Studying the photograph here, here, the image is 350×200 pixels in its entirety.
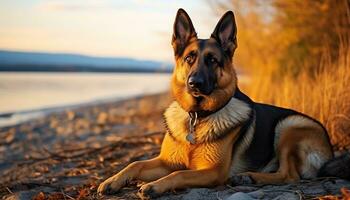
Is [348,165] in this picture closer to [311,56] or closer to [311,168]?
[311,168]

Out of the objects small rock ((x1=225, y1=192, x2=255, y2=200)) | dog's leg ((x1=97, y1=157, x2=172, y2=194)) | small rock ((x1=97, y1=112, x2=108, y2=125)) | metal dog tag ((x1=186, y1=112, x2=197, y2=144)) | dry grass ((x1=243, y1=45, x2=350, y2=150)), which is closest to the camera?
small rock ((x1=225, y1=192, x2=255, y2=200))

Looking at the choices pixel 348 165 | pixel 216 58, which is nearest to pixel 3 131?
pixel 216 58

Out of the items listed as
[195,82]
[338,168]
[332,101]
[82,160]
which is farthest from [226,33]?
[82,160]

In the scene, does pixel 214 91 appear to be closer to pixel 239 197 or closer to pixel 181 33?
pixel 181 33

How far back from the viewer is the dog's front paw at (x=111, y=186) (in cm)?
428

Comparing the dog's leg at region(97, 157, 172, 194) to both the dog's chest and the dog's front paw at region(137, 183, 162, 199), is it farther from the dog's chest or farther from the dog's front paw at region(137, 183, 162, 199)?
the dog's front paw at region(137, 183, 162, 199)

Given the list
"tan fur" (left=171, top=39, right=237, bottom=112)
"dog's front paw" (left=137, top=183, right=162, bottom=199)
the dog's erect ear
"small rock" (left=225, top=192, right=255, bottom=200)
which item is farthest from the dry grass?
"dog's front paw" (left=137, top=183, right=162, bottom=199)

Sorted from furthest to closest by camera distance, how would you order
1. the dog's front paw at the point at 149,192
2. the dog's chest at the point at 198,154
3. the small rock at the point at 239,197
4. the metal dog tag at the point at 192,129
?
the metal dog tag at the point at 192,129 → the dog's chest at the point at 198,154 → the dog's front paw at the point at 149,192 → the small rock at the point at 239,197

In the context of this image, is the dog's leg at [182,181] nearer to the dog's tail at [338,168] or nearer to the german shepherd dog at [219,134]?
the german shepherd dog at [219,134]

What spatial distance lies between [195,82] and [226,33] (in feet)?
2.79

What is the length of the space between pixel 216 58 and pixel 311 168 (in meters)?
1.64

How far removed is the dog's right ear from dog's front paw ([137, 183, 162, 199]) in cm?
156

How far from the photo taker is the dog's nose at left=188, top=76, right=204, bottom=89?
4.37m

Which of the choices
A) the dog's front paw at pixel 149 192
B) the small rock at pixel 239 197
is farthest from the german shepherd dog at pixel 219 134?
the small rock at pixel 239 197
